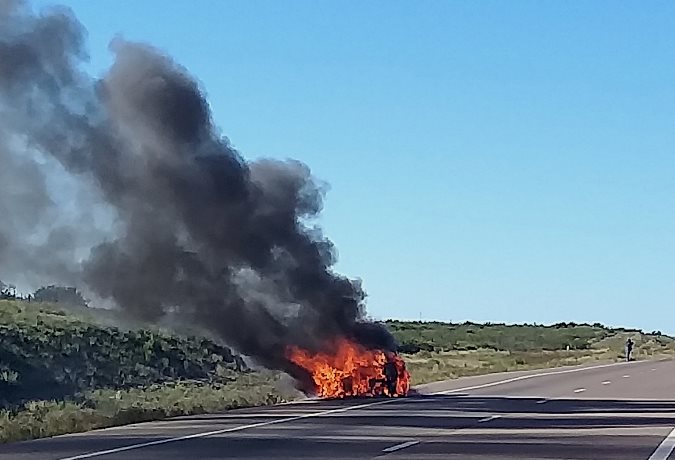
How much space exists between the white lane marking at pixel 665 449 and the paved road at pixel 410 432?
0.04 ft

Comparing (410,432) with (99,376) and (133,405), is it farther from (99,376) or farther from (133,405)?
(99,376)

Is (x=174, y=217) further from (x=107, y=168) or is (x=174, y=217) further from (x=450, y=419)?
(x=450, y=419)

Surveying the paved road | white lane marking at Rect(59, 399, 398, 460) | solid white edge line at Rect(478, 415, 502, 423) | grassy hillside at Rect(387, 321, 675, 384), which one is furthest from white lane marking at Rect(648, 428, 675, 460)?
grassy hillside at Rect(387, 321, 675, 384)

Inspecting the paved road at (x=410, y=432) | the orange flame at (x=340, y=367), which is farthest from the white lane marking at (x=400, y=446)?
the orange flame at (x=340, y=367)

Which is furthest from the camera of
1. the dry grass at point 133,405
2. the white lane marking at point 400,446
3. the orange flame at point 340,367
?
the orange flame at point 340,367

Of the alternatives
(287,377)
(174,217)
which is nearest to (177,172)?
(174,217)

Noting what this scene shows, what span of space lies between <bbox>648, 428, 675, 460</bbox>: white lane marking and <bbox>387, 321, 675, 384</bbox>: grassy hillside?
2153 centimetres

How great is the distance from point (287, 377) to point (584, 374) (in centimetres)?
1851

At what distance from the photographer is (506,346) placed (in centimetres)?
10350

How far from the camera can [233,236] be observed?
104ft

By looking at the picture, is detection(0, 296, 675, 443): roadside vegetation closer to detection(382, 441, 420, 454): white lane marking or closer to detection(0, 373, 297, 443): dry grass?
detection(0, 373, 297, 443): dry grass

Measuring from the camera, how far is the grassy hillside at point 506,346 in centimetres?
5697

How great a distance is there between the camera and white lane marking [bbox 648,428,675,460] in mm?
17266

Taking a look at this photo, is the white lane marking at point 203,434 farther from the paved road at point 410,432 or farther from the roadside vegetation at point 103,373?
the roadside vegetation at point 103,373
